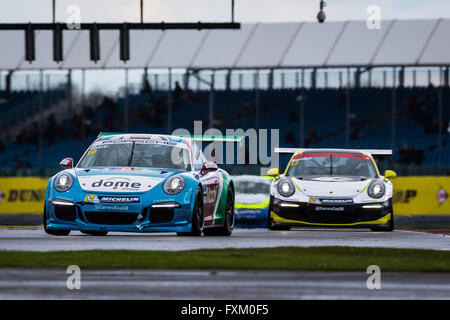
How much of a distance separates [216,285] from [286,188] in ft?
29.4

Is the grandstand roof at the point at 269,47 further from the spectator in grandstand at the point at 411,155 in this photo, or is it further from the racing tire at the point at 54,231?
the racing tire at the point at 54,231

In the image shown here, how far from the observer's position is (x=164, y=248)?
40.1 ft

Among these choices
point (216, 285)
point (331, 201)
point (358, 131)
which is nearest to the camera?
point (216, 285)

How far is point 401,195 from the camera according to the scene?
32.0 metres

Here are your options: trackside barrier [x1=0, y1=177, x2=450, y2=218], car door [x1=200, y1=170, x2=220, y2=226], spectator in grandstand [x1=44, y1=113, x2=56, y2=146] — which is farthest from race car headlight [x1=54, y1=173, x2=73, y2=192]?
spectator in grandstand [x1=44, y1=113, x2=56, y2=146]

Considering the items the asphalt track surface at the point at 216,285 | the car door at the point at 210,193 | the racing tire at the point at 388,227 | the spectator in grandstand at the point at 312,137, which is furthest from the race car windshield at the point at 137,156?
the spectator in grandstand at the point at 312,137

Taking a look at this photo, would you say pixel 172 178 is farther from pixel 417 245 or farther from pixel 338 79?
pixel 338 79

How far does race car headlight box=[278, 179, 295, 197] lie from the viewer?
57.5 ft

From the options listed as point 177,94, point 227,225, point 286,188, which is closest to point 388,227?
point 286,188

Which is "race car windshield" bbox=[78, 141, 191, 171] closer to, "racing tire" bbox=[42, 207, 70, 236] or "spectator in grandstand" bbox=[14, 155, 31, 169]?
"racing tire" bbox=[42, 207, 70, 236]

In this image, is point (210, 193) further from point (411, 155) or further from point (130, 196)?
point (411, 155)

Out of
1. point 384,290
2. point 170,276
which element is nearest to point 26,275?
point 170,276
